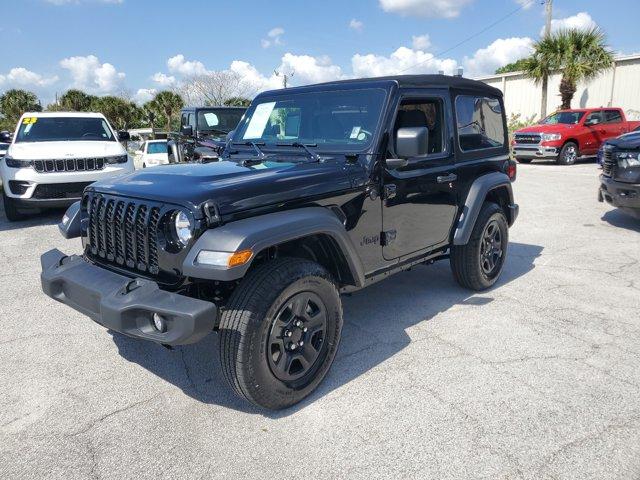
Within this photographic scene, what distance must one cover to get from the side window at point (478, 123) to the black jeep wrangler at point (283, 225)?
0.03 m

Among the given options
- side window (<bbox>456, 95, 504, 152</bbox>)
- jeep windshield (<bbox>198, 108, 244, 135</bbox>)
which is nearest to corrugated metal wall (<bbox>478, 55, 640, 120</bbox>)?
jeep windshield (<bbox>198, 108, 244, 135</bbox>)

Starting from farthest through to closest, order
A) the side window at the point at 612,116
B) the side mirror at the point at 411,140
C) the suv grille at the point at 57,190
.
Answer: the side window at the point at 612,116 → the suv grille at the point at 57,190 → the side mirror at the point at 411,140

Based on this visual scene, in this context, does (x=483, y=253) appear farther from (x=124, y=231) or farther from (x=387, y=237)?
(x=124, y=231)

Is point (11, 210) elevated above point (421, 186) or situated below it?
below

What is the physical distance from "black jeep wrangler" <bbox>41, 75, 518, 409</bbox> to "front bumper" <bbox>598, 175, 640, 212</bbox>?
332 centimetres

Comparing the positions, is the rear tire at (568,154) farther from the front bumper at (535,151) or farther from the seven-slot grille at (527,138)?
the seven-slot grille at (527,138)

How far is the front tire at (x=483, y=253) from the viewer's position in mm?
4410

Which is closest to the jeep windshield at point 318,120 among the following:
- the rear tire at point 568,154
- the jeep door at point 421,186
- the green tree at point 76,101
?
the jeep door at point 421,186

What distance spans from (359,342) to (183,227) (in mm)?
1692

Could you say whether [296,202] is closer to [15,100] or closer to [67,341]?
[67,341]

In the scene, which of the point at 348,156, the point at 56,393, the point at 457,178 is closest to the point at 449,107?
the point at 457,178

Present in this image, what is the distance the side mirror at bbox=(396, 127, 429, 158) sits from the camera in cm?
321

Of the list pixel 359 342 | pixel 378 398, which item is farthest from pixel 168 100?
pixel 378 398

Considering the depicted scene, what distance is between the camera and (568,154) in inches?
620
